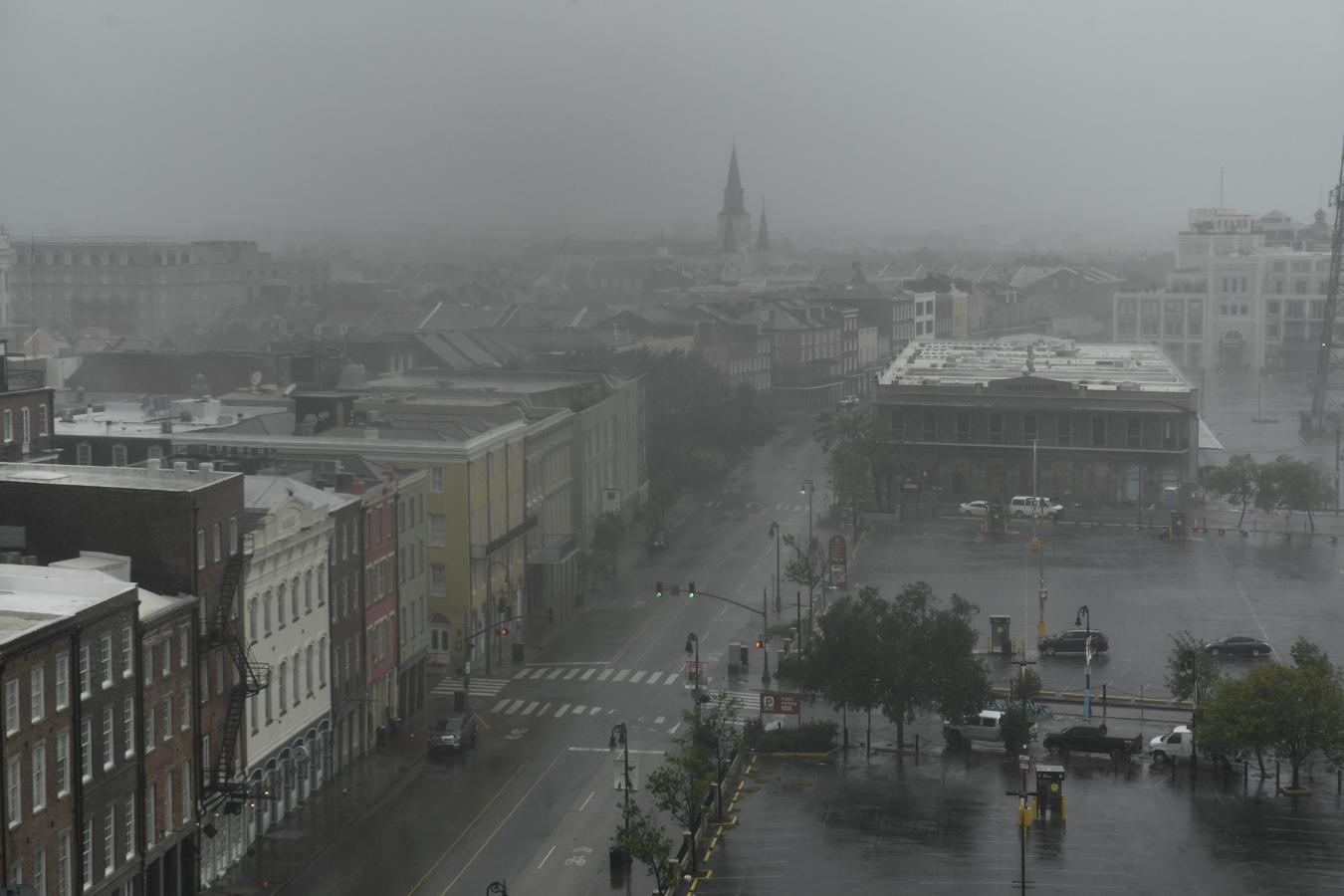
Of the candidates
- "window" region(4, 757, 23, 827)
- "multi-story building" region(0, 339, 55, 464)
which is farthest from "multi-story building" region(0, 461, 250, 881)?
"multi-story building" region(0, 339, 55, 464)

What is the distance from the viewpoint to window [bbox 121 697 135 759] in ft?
89.9

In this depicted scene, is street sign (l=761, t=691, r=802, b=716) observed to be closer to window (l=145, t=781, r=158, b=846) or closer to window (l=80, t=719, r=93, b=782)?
window (l=145, t=781, r=158, b=846)

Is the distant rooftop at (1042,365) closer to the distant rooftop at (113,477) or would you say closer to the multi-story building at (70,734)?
the distant rooftop at (113,477)

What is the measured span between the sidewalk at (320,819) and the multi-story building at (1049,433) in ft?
130

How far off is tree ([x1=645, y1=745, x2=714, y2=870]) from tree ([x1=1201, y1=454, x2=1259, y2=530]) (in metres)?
41.6

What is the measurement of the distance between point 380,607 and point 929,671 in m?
10.9

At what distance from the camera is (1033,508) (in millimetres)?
70688

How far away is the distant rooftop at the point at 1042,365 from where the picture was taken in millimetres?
78562

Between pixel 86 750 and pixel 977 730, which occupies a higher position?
pixel 86 750

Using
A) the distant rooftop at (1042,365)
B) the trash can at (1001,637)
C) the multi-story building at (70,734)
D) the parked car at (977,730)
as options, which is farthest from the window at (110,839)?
the distant rooftop at (1042,365)

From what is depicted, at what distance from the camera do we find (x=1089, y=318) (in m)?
169

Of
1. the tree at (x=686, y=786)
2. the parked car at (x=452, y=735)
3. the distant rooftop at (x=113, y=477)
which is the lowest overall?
the parked car at (x=452, y=735)

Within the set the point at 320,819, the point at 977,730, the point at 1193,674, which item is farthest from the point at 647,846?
the point at 1193,674

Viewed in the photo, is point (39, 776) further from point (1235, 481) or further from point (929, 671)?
point (1235, 481)
